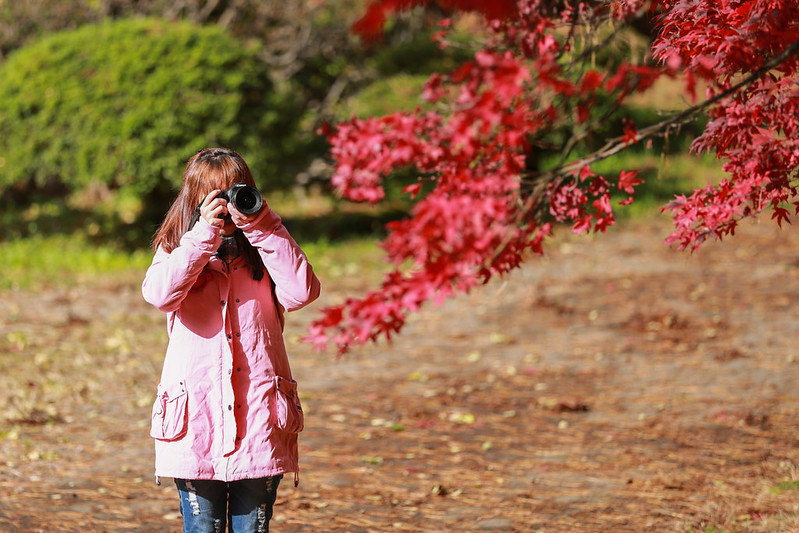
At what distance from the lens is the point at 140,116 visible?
896 centimetres

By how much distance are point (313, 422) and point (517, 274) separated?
412 cm

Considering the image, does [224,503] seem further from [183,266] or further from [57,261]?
[57,261]

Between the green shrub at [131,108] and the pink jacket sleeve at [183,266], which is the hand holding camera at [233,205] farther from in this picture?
the green shrub at [131,108]

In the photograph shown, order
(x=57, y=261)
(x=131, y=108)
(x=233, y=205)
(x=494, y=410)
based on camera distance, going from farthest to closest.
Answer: (x=57, y=261), (x=131, y=108), (x=494, y=410), (x=233, y=205)

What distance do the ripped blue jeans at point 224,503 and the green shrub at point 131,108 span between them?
261 inches

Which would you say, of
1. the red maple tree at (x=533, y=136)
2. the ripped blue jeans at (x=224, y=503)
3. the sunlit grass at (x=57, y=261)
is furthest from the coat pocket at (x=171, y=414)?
the sunlit grass at (x=57, y=261)

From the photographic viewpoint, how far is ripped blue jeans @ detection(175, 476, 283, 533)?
8.96 feet

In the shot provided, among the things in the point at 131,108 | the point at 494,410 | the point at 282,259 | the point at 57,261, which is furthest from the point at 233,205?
the point at 57,261

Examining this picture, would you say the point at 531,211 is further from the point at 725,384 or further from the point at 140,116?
the point at 140,116

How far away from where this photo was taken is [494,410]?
565 centimetres

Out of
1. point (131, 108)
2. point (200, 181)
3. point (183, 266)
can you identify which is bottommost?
point (183, 266)

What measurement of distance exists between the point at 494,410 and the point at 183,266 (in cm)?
337

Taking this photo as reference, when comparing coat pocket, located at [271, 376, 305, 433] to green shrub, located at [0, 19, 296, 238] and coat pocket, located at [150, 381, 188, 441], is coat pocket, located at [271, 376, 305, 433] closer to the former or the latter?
coat pocket, located at [150, 381, 188, 441]

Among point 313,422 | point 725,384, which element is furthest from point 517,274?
point 313,422
